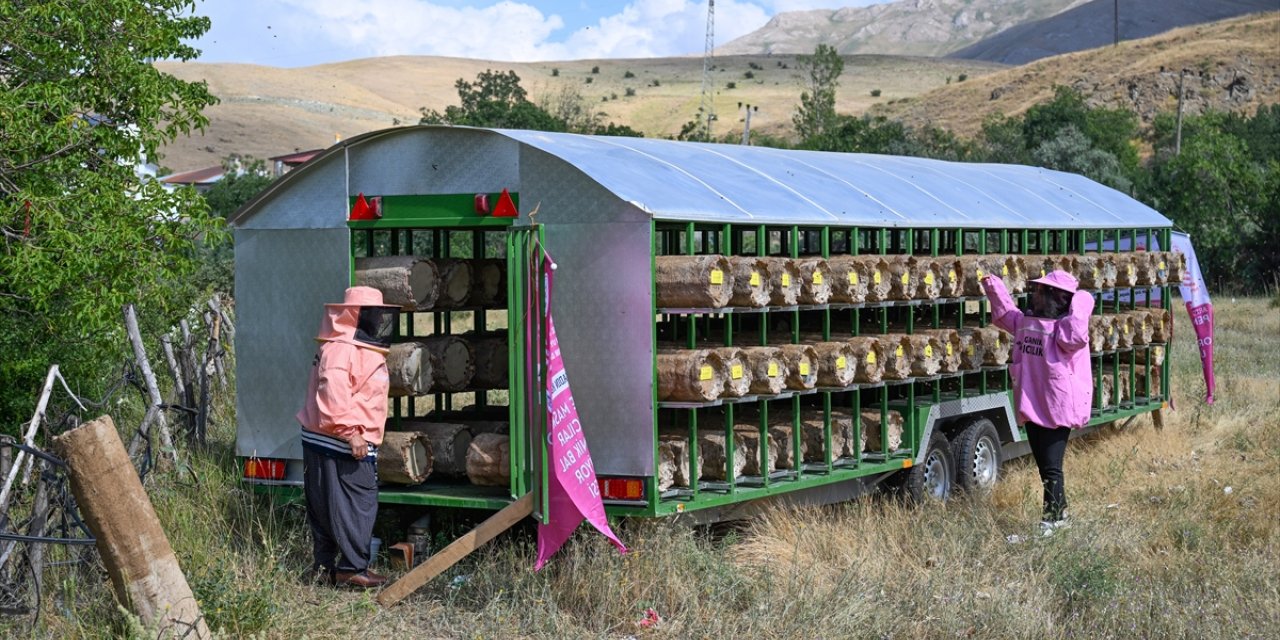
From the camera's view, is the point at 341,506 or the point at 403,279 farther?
the point at 403,279

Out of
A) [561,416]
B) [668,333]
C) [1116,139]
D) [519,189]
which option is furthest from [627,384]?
[1116,139]

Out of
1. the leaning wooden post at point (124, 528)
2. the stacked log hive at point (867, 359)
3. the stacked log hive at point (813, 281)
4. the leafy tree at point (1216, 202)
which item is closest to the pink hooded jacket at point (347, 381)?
the leaning wooden post at point (124, 528)

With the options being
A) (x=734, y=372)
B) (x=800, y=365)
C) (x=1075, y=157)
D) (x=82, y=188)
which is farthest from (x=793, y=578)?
(x=1075, y=157)

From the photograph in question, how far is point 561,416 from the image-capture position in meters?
8.17

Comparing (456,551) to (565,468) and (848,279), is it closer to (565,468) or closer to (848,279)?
(565,468)

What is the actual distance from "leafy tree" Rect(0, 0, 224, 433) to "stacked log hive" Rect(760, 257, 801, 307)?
14.9 feet

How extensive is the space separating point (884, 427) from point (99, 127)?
20.7 feet

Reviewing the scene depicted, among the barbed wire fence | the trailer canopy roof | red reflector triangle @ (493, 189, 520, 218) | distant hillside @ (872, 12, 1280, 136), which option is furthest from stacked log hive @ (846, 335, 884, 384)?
distant hillside @ (872, 12, 1280, 136)

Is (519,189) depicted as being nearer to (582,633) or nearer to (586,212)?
(586,212)

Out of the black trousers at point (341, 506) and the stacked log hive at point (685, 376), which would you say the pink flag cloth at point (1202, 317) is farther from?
the black trousers at point (341, 506)

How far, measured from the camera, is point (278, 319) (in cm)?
957

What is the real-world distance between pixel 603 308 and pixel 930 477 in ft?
13.6

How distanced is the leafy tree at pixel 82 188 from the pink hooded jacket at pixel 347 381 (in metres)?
2.77

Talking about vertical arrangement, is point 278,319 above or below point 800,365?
above
